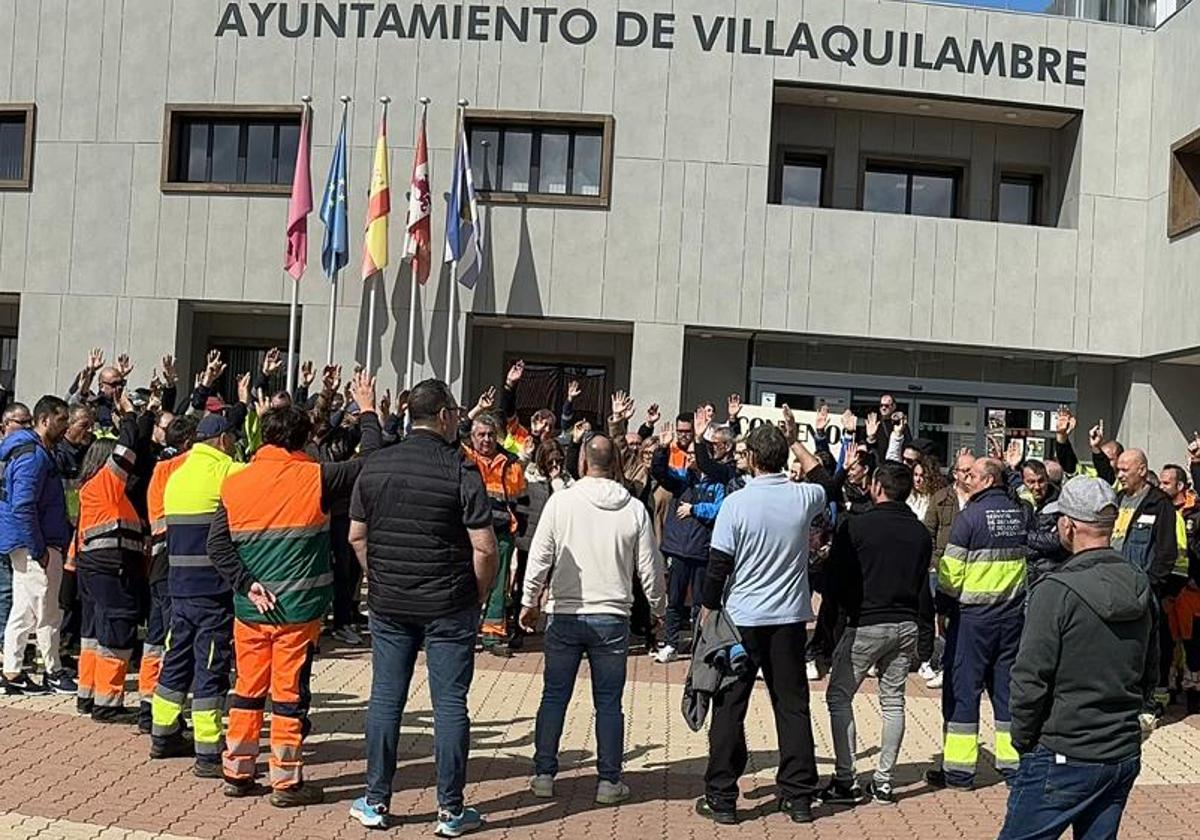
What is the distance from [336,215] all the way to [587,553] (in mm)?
13438

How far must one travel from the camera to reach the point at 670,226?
2012 cm

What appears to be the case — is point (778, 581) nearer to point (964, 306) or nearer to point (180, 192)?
point (964, 306)

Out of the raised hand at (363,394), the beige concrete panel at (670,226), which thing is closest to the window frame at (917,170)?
the beige concrete panel at (670,226)

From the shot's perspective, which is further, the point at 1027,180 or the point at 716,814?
the point at 1027,180

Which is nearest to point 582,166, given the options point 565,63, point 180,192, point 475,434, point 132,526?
point 565,63

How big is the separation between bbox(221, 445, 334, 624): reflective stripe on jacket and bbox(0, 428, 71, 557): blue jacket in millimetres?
2959

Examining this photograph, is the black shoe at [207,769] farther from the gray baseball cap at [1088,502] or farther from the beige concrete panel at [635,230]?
the beige concrete panel at [635,230]

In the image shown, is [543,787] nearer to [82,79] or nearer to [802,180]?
[802,180]

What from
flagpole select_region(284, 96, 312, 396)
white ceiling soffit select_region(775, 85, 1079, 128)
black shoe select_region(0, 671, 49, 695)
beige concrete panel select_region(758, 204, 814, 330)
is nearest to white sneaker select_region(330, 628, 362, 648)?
black shoe select_region(0, 671, 49, 695)

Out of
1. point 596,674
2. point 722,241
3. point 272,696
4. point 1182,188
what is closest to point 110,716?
point 272,696

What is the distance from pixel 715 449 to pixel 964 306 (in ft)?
33.3

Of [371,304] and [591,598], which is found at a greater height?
[371,304]

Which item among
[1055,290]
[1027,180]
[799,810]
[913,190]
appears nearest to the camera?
[799,810]

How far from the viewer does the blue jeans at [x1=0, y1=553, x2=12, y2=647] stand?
9469 millimetres
